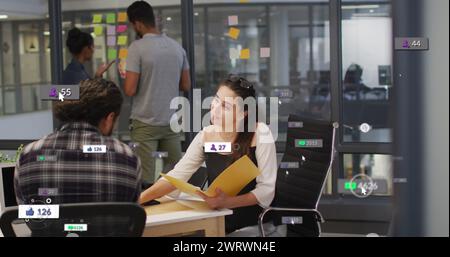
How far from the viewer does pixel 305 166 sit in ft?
9.68

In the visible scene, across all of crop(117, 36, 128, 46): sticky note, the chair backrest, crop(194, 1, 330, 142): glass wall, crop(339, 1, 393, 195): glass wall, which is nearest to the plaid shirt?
the chair backrest

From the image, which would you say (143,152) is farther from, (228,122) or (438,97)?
(438,97)

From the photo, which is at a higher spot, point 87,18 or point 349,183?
point 87,18

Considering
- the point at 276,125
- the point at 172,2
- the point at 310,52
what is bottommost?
the point at 276,125

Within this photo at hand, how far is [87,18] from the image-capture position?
455 cm

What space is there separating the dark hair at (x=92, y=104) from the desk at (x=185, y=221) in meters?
0.40

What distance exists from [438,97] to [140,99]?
183cm

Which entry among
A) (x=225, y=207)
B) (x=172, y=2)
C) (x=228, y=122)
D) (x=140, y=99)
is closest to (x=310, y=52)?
(x=172, y=2)

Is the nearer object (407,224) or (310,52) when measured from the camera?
(407,224)

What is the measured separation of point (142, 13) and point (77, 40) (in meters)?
0.78

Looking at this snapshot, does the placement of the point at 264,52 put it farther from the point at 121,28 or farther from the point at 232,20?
the point at 121,28

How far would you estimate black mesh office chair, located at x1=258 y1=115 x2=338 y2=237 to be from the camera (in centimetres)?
286

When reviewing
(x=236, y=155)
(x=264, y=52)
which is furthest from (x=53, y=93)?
(x=264, y=52)
